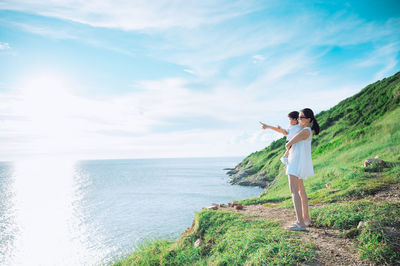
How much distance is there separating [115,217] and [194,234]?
2939 cm

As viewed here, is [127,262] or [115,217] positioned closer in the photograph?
[127,262]

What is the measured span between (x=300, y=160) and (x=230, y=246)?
9.29 feet

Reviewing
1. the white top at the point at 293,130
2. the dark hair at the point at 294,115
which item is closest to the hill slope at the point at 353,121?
the dark hair at the point at 294,115

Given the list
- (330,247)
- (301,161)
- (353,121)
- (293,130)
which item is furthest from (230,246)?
(353,121)

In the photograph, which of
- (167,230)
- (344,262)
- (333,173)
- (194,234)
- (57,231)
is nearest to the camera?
(344,262)

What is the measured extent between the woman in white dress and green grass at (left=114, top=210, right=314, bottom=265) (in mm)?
715

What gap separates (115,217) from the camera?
33312 millimetres

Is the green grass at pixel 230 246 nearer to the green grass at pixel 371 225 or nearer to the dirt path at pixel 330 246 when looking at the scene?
the dirt path at pixel 330 246

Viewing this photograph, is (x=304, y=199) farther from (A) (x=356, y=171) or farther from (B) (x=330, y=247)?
(A) (x=356, y=171)

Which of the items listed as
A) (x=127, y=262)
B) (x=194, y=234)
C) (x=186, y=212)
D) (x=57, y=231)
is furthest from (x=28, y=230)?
(x=194, y=234)

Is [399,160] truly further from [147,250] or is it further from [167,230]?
[167,230]

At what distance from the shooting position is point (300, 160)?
5.80 m

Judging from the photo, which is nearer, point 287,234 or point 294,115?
point 287,234

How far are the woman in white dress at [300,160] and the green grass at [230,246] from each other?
2.35ft
